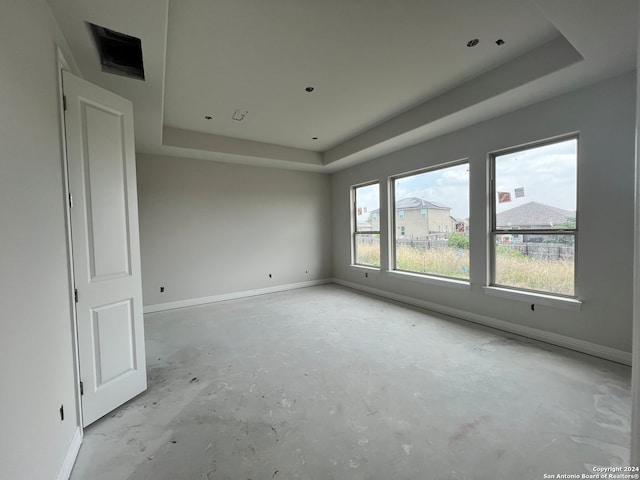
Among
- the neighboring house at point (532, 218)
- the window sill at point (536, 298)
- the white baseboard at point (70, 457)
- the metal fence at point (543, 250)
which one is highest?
the neighboring house at point (532, 218)

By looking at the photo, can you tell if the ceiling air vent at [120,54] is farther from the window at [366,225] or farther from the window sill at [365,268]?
the window sill at [365,268]

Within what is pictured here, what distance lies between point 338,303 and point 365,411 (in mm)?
2818

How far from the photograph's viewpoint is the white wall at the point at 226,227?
4.65 m

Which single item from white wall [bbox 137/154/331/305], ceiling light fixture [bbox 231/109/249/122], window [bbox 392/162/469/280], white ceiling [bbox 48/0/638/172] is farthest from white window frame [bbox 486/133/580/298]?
white wall [bbox 137/154/331/305]

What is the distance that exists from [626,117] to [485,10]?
1.73 m

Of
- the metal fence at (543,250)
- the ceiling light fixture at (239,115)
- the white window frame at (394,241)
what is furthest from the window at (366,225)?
the ceiling light fixture at (239,115)

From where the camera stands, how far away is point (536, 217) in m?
3.18

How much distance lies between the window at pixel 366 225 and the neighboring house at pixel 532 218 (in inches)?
91.0

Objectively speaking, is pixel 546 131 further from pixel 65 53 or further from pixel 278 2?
pixel 65 53

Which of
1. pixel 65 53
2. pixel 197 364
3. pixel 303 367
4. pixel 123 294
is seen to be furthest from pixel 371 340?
pixel 65 53

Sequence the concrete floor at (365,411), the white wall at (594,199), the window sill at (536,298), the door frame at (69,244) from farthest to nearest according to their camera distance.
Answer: the window sill at (536,298)
the white wall at (594,199)
the door frame at (69,244)
the concrete floor at (365,411)

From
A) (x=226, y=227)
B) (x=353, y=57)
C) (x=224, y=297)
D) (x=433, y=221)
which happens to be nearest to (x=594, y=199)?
(x=433, y=221)

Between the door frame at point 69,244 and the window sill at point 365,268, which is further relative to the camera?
the window sill at point 365,268

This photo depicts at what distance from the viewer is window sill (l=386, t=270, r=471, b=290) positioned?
388cm
